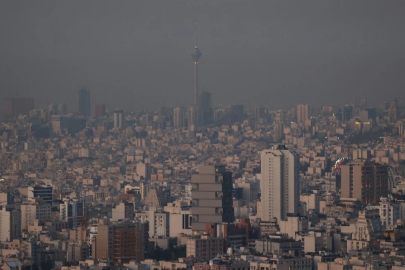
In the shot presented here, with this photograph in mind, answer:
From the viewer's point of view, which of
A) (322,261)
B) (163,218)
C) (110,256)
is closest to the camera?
(322,261)

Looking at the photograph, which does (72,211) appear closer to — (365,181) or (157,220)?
(157,220)

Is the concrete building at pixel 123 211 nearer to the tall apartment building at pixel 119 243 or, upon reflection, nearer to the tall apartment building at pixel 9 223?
the tall apartment building at pixel 9 223

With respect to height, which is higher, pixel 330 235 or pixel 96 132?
pixel 96 132

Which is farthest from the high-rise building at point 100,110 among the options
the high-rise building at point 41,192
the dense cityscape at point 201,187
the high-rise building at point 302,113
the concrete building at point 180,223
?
the concrete building at point 180,223

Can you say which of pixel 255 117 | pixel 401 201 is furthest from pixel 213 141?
pixel 401 201

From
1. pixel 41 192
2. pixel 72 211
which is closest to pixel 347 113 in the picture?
pixel 41 192

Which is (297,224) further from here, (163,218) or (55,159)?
(55,159)
